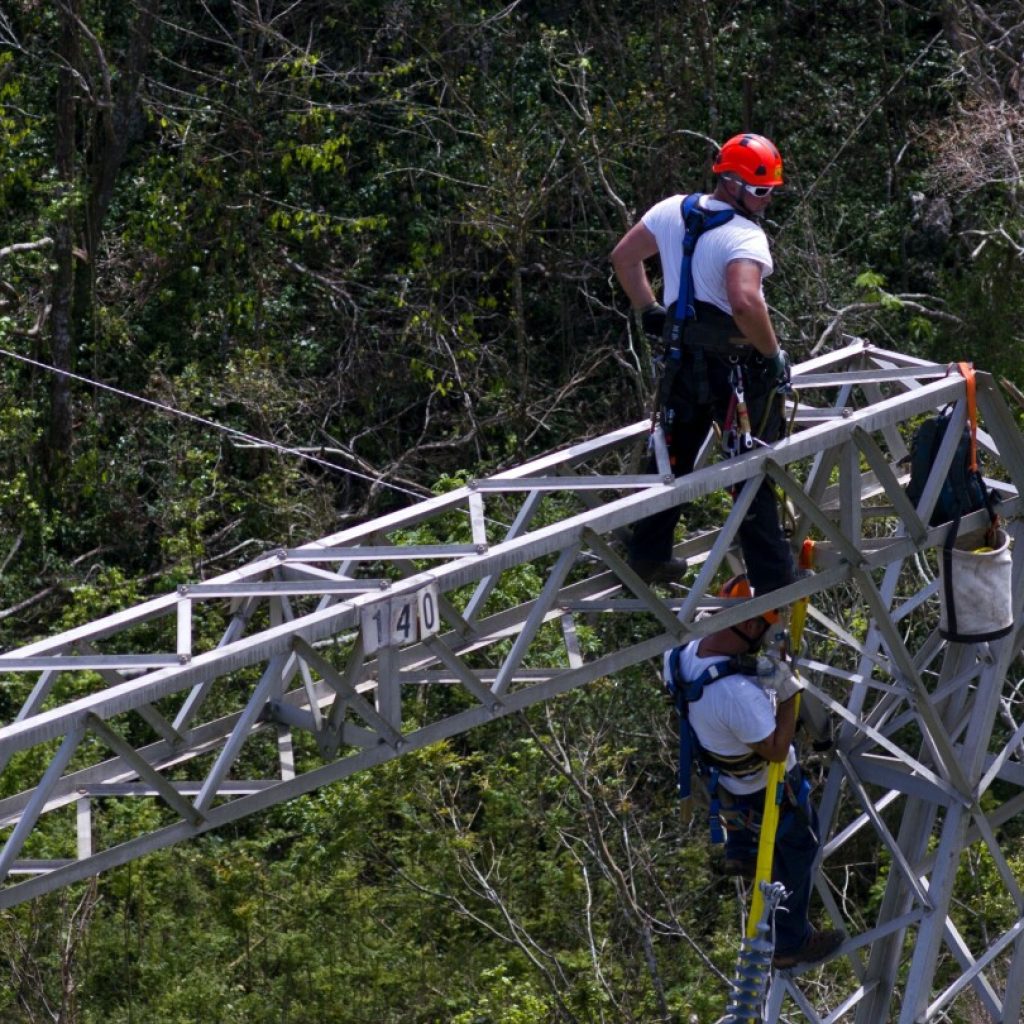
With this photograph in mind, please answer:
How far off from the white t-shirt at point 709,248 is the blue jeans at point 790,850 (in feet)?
7.34

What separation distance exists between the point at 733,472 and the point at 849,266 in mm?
10956

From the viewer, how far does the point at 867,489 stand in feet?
30.9

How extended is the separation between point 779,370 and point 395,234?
11.6 m

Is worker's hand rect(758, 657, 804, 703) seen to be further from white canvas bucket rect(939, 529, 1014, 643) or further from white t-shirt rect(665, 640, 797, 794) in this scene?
white canvas bucket rect(939, 529, 1014, 643)

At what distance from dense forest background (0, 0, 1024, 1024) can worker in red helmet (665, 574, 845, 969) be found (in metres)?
→ 5.58

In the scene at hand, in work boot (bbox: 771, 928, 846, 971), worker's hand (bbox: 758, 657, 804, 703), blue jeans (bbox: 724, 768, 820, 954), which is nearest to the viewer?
worker's hand (bbox: 758, 657, 804, 703)

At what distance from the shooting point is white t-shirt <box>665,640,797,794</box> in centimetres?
762

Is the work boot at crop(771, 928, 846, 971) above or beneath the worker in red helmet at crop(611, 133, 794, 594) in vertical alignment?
beneath

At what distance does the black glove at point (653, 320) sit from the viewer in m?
7.71

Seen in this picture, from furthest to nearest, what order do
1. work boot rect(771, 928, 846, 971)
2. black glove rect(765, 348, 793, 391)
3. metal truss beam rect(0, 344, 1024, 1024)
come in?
1. work boot rect(771, 928, 846, 971)
2. black glove rect(765, 348, 793, 391)
3. metal truss beam rect(0, 344, 1024, 1024)

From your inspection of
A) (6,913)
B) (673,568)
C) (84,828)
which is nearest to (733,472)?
(673,568)

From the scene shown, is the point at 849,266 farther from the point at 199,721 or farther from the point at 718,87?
the point at 199,721

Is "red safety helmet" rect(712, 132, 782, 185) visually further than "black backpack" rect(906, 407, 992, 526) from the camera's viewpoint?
No

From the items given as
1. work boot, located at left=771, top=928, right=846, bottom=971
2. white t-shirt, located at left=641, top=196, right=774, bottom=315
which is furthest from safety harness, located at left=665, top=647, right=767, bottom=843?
white t-shirt, located at left=641, top=196, right=774, bottom=315
